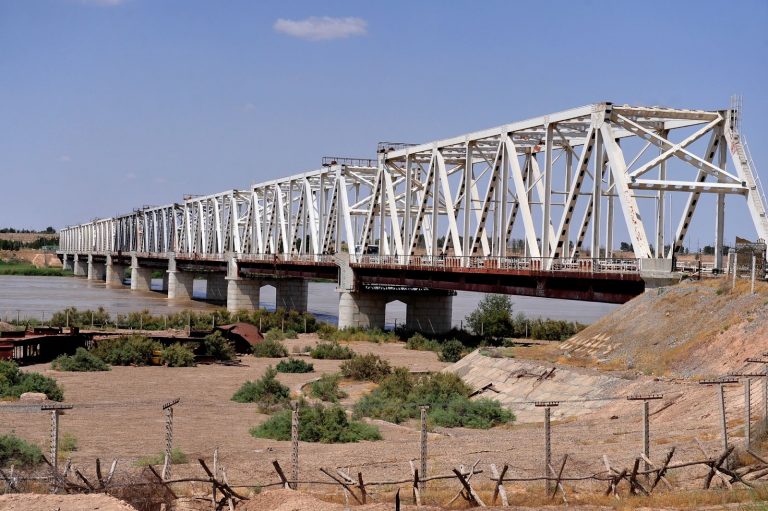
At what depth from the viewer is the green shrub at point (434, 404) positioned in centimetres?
2830

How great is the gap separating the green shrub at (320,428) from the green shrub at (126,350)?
858 inches

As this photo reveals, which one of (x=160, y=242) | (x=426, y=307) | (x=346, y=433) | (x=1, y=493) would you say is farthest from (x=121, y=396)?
(x=160, y=242)

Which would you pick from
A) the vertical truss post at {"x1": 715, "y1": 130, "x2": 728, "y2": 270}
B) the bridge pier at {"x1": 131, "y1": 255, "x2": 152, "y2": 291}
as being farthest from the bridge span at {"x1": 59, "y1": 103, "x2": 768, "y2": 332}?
the bridge pier at {"x1": 131, "y1": 255, "x2": 152, "y2": 291}

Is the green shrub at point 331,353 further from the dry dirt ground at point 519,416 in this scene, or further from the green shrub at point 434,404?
the green shrub at point 434,404

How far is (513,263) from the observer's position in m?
49.6

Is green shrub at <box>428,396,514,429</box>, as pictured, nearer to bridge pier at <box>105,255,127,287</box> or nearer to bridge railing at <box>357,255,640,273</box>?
bridge railing at <box>357,255,640,273</box>

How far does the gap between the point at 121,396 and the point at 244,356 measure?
19.5m

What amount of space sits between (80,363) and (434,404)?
19586 millimetres

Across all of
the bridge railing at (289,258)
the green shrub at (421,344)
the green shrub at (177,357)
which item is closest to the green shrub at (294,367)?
the green shrub at (177,357)

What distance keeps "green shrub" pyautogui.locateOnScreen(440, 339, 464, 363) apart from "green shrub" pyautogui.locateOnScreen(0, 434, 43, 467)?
34.0m

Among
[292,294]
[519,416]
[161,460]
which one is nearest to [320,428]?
[161,460]

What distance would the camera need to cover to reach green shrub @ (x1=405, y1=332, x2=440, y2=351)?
61.6 m

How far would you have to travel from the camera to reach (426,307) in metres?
73.1

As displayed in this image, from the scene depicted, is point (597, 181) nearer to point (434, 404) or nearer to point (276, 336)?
point (434, 404)
